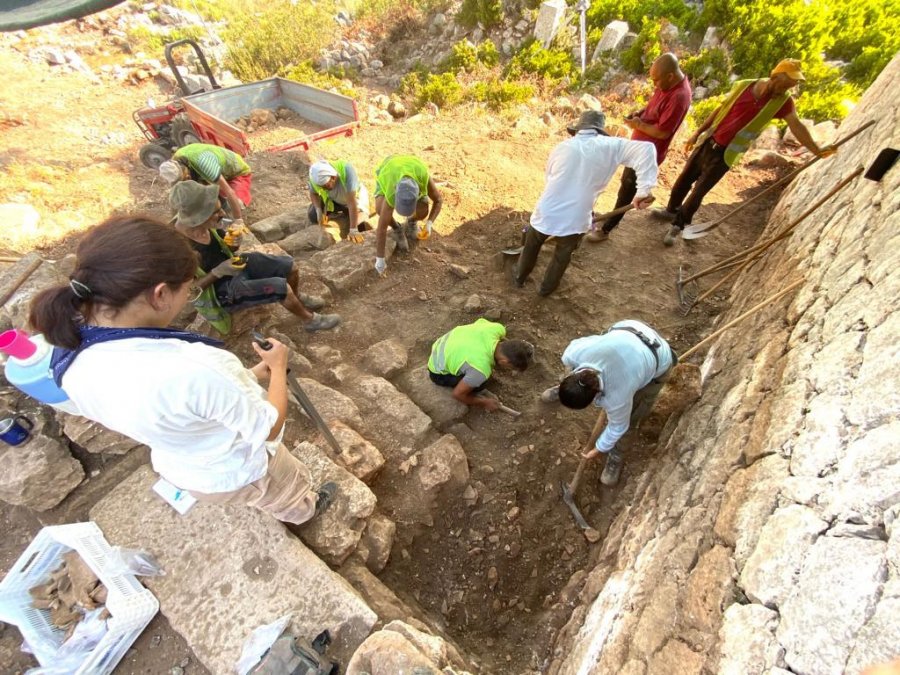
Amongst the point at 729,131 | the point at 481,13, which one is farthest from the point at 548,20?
the point at 729,131

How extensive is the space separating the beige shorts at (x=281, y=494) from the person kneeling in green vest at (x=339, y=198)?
10.7ft

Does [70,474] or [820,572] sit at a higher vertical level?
[820,572]

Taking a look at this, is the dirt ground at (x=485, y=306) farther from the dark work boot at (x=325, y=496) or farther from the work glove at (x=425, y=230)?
the dark work boot at (x=325, y=496)

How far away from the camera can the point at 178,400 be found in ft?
4.45

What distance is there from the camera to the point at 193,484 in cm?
178

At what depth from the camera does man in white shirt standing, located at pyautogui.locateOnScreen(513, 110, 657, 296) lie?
3.29 m

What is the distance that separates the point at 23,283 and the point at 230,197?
186 centimetres

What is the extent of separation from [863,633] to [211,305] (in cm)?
398

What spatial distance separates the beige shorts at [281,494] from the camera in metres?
1.93

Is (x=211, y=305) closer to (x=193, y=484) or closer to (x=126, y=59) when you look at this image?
(x=193, y=484)

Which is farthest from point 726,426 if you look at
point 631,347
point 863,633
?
point 863,633

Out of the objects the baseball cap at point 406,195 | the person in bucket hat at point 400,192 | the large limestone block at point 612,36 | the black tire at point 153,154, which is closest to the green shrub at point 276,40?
the black tire at point 153,154

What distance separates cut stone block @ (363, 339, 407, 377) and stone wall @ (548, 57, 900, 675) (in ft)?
7.04

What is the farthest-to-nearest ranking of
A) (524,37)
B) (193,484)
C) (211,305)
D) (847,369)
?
(524,37), (211,305), (193,484), (847,369)
